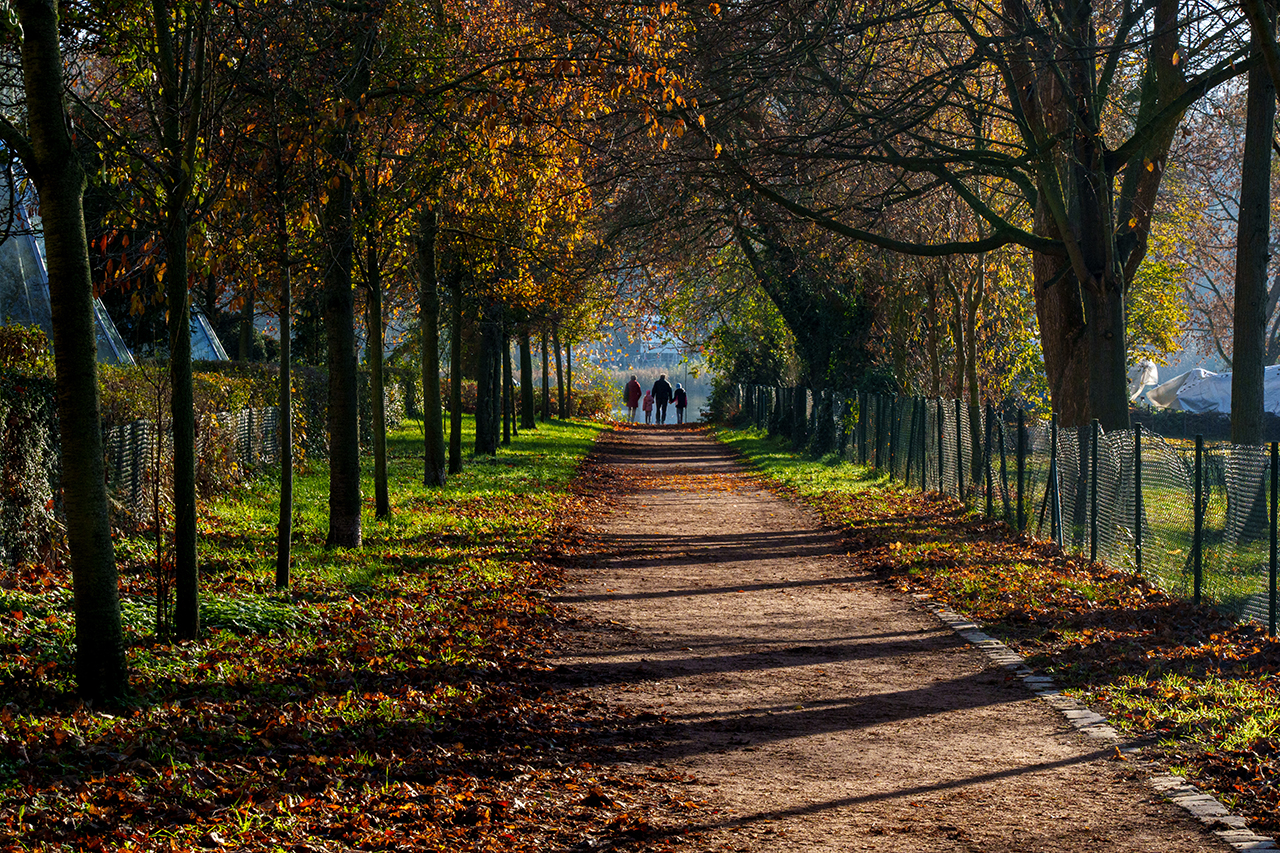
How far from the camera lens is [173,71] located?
7.18 metres

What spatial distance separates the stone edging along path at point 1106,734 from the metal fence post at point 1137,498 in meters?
2.21

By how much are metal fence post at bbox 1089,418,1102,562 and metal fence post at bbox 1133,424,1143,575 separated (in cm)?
103

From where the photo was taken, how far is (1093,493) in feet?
39.4

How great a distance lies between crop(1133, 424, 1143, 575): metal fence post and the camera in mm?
10703

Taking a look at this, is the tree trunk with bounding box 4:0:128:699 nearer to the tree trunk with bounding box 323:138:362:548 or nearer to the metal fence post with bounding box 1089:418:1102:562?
the tree trunk with bounding box 323:138:362:548

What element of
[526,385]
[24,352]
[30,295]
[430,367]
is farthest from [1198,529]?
[526,385]

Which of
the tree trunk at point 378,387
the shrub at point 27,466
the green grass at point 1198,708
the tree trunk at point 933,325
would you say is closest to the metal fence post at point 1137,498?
the green grass at point 1198,708

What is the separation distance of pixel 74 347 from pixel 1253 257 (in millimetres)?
11229

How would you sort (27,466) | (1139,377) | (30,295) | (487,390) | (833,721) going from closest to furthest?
(833,721) → (27,466) → (30,295) → (487,390) → (1139,377)

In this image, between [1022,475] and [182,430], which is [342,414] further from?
[1022,475]

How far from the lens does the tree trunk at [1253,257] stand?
1195 cm

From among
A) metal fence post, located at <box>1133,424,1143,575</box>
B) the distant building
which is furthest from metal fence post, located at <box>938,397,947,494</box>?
the distant building

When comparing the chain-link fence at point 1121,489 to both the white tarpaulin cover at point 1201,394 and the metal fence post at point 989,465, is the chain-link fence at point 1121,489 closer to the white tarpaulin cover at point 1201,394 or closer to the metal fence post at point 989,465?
the metal fence post at point 989,465

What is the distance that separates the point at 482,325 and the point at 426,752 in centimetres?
2100
